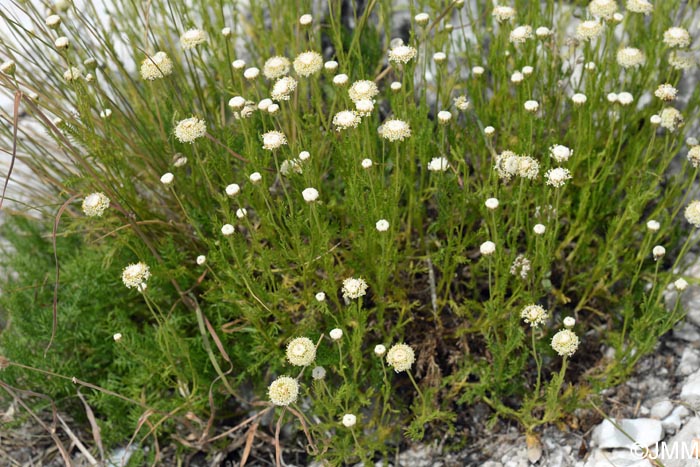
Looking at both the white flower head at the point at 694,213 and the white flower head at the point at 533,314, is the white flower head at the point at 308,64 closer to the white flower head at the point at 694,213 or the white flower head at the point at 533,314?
the white flower head at the point at 533,314

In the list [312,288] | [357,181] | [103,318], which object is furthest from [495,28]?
[103,318]

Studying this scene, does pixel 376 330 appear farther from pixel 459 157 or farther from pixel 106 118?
pixel 106 118

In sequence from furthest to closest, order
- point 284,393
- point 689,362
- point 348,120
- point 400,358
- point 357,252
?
point 689,362 < point 357,252 < point 348,120 < point 400,358 < point 284,393

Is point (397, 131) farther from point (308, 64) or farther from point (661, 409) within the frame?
point (661, 409)

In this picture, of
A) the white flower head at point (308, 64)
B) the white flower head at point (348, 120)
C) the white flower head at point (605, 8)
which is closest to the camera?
the white flower head at point (348, 120)

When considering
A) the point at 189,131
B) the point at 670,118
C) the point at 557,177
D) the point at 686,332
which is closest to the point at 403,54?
the point at 557,177

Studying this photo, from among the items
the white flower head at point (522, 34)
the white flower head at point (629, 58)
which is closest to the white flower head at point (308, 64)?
the white flower head at point (522, 34)
